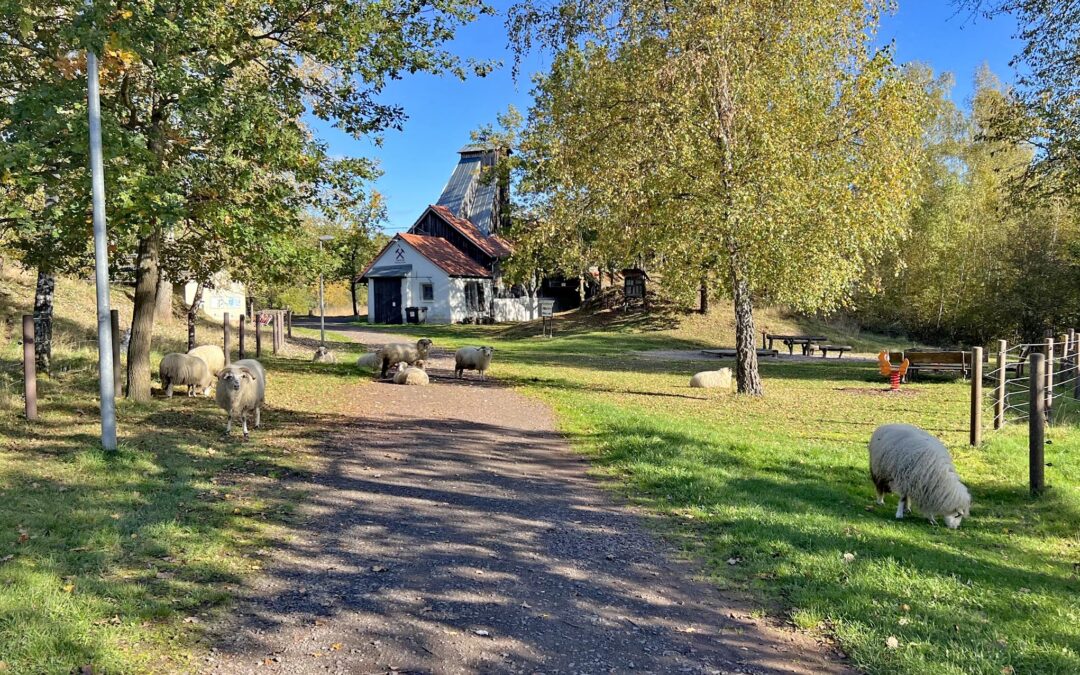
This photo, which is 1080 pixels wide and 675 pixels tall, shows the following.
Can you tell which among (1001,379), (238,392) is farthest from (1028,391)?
(238,392)

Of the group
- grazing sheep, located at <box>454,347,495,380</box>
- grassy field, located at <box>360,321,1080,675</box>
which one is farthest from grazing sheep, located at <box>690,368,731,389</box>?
grazing sheep, located at <box>454,347,495,380</box>

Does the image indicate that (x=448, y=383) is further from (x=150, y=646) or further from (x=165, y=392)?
(x=150, y=646)

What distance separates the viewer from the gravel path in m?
4.38

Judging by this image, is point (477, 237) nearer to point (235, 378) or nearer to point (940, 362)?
point (940, 362)

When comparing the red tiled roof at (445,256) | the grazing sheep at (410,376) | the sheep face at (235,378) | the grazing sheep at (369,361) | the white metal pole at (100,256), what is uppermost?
the red tiled roof at (445,256)

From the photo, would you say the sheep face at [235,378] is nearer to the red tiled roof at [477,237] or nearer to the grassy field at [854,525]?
the grassy field at [854,525]

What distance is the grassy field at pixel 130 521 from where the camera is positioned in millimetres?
4367

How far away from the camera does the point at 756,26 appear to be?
14.9 m

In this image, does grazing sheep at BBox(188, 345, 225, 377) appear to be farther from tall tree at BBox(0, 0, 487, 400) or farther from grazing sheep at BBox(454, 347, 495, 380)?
grazing sheep at BBox(454, 347, 495, 380)

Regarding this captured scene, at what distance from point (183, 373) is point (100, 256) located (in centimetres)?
574

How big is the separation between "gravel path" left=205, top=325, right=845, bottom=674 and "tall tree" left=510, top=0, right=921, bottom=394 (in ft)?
24.9

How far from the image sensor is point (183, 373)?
554 inches

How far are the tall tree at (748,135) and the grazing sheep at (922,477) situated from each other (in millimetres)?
6716

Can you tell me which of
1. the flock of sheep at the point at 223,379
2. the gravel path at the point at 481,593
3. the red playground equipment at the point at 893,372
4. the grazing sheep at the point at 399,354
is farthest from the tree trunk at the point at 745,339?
the flock of sheep at the point at 223,379
